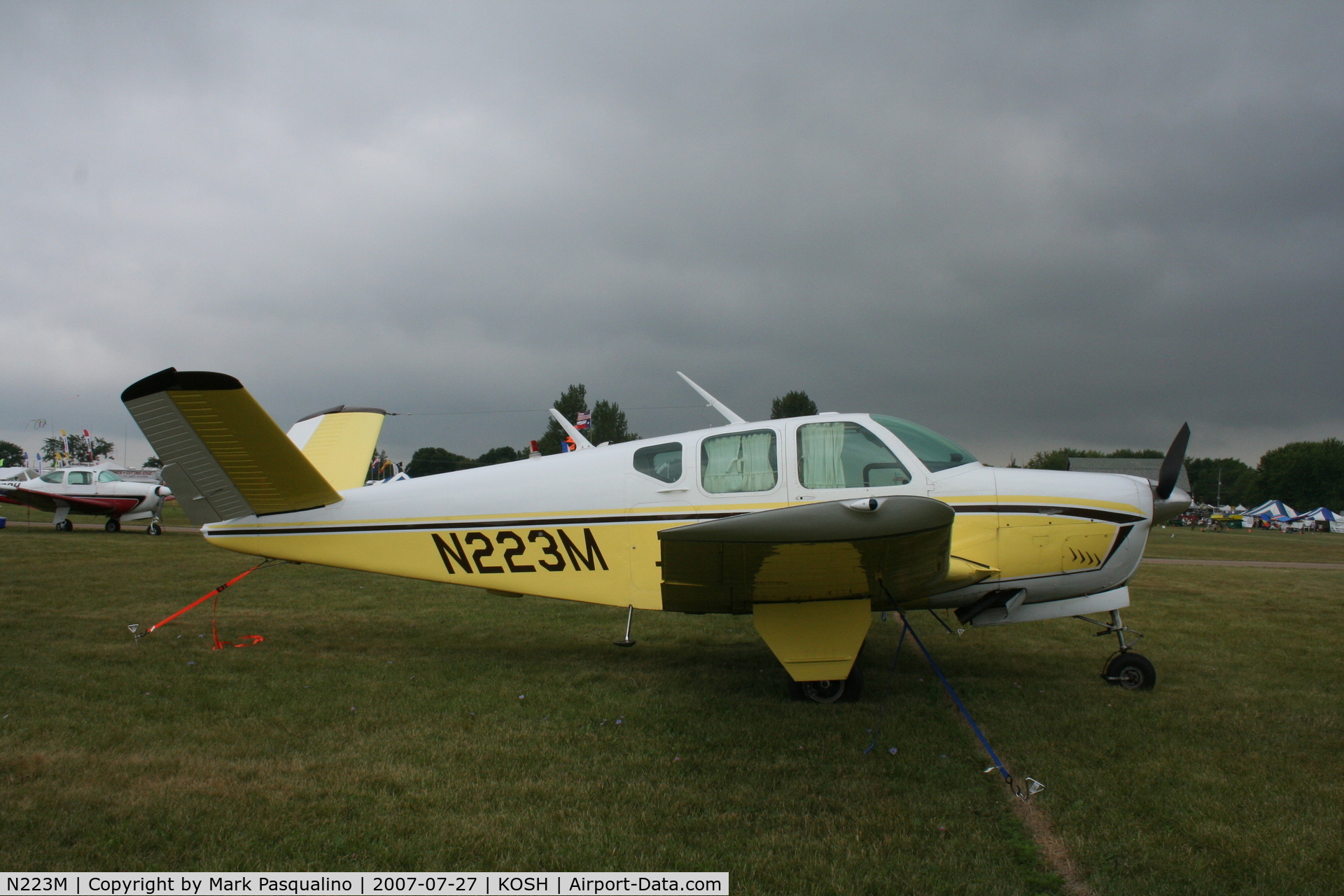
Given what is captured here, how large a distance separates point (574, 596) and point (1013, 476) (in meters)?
3.44

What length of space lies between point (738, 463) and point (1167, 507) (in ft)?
10.6

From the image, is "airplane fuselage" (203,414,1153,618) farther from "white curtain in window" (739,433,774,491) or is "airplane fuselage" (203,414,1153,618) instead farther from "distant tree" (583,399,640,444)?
"distant tree" (583,399,640,444)

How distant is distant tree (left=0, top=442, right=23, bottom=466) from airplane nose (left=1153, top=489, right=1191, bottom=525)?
114 meters

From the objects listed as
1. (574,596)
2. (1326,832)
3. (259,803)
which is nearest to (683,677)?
(574,596)

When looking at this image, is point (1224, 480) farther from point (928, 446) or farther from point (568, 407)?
point (928, 446)

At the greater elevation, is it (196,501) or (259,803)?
(196,501)

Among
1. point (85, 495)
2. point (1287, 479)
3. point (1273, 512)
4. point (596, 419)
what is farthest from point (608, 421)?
point (1287, 479)

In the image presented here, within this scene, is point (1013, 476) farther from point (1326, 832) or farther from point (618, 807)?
point (618, 807)

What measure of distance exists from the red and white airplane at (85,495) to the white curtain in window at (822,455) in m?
22.1

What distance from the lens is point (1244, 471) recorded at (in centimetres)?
10106

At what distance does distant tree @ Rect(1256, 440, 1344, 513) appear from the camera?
8569 centimetres

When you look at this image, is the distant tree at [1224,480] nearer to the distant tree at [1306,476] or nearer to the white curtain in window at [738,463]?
the distant tree at [1306,476]

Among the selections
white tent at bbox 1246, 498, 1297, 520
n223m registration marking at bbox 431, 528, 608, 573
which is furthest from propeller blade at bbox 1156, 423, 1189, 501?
white tent at bbox 1246, 498, 1297, 520

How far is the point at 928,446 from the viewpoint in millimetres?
5203
